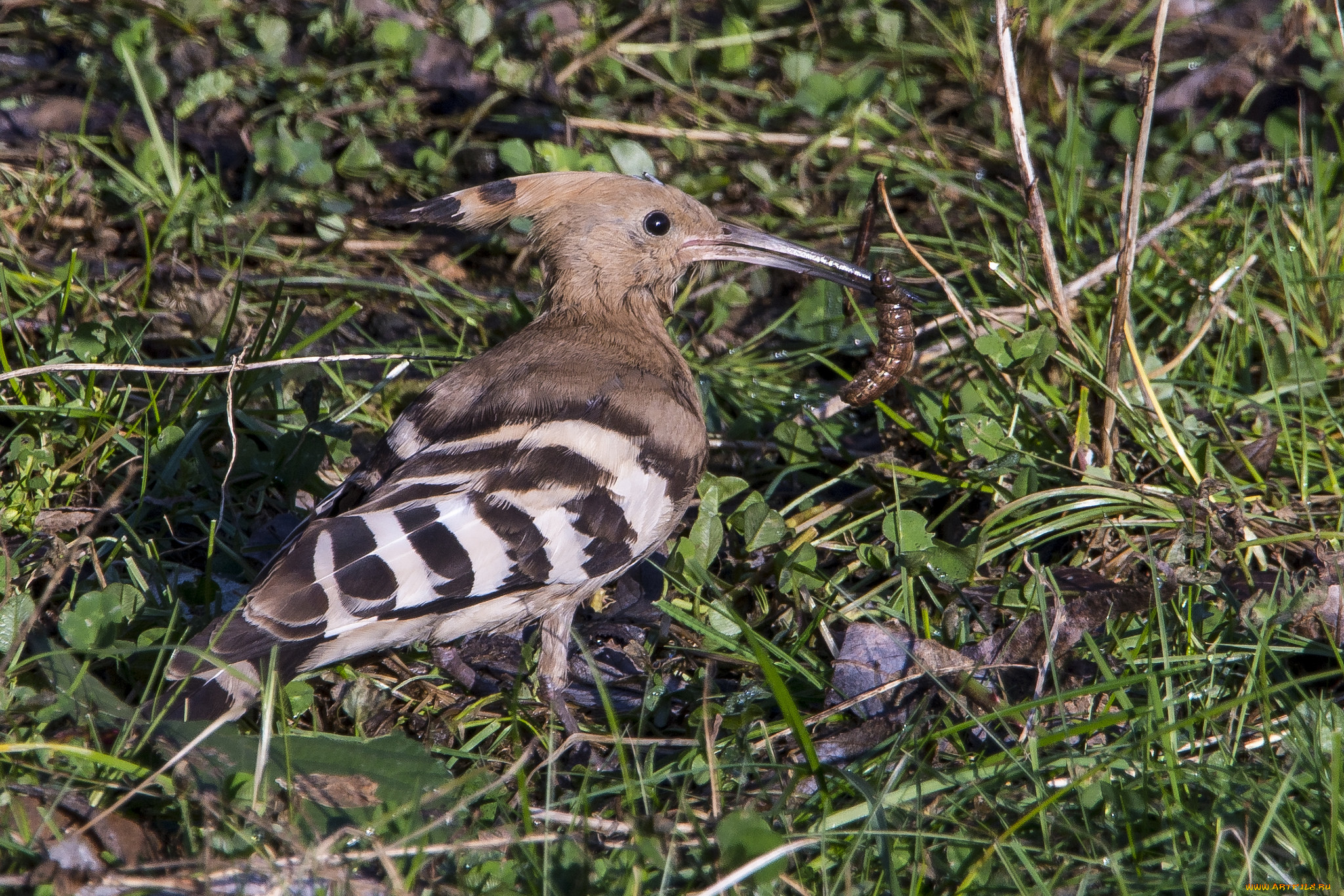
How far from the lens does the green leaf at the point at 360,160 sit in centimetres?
363

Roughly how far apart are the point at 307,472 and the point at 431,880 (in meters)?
1.21

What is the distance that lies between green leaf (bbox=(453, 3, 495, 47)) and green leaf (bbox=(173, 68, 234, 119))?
0.74 meters

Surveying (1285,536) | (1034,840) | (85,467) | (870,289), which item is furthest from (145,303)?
(1285,536)

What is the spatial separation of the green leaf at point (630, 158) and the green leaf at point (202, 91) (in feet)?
3.91

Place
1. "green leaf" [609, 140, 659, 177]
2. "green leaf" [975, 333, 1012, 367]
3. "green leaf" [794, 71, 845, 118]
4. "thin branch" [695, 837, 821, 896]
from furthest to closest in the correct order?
"green leaf" [794, 71, 845, 118] < "green leaf" [609, 140, 659, 177] < "green leaf" [975, 333, 1012, 367] < "thin branch" [695, 837, 821, 896]

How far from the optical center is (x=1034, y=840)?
73.5 inches

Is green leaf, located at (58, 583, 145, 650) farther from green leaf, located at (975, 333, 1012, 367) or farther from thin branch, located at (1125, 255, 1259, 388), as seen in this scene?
thin branch, located at (1125, 255, 1259, 388)

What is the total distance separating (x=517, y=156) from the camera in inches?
138

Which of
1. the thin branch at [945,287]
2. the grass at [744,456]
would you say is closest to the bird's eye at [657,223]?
the grass at [744,456]

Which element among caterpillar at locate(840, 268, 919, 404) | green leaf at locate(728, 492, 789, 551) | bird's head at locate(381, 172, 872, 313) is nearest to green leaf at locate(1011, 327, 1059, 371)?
caterpillar at locate(840, 268, 919, 404)

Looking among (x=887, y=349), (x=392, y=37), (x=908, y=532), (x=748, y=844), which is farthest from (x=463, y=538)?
(x=392, y=37)

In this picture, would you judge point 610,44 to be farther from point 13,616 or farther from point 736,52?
point 13,616

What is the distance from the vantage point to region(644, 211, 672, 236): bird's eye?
2934 millimetres

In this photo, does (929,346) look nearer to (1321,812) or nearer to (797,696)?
(797,696)
